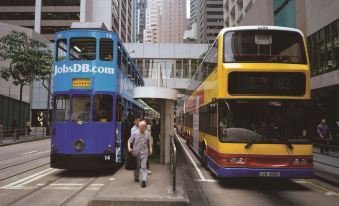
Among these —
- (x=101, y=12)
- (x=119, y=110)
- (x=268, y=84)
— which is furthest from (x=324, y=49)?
(x=101, y=12)

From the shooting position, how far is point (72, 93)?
1120cm

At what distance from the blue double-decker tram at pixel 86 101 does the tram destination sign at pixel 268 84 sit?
13.3 ft

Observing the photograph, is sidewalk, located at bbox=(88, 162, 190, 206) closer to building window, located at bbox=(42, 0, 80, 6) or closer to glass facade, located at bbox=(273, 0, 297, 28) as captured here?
glass facade, located at bbox=(273, 0, 297, 28)

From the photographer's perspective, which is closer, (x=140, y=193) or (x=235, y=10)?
(x=140, y=193)

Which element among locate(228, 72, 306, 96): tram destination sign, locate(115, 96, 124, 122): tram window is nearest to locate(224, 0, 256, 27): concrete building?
locate(115, 96, 124, 122): tram window

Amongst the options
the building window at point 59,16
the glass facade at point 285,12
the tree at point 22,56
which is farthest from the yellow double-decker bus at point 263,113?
the building window at point 59,16

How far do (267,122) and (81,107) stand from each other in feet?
18.3

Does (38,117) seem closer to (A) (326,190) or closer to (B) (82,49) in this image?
(B) (82,49)

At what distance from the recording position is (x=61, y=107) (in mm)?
11406

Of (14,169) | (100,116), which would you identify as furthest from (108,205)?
(14,169)

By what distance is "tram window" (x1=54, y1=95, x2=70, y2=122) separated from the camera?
11.2 meters

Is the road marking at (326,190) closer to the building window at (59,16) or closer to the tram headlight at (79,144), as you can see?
the tram headlight at (79,144)

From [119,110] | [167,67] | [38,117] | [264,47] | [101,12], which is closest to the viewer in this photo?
[264,47]

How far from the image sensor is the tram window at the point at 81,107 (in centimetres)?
1119
